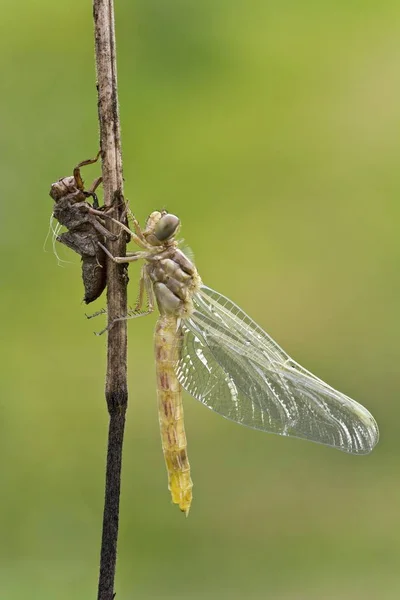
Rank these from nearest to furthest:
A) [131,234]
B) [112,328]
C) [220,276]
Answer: [112,328]
[131,234]
[220,276]

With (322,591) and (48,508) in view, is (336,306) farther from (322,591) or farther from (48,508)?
(48,508)

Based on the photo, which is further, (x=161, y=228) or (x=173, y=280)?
(x=173, y=280)

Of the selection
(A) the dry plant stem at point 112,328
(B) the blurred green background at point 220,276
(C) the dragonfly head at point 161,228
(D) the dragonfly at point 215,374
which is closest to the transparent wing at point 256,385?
(D) the dragonfly at point 215,374

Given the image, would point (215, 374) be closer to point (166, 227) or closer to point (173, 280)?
point (173, 280)

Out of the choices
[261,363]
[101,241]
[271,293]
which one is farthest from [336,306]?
[101,241]

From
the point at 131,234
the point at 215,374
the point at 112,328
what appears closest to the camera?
the point at 112,328

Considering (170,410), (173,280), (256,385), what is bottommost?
(170,410)

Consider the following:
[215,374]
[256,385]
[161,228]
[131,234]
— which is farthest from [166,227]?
[256,385]

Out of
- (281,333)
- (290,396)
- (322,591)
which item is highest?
(281,333)
